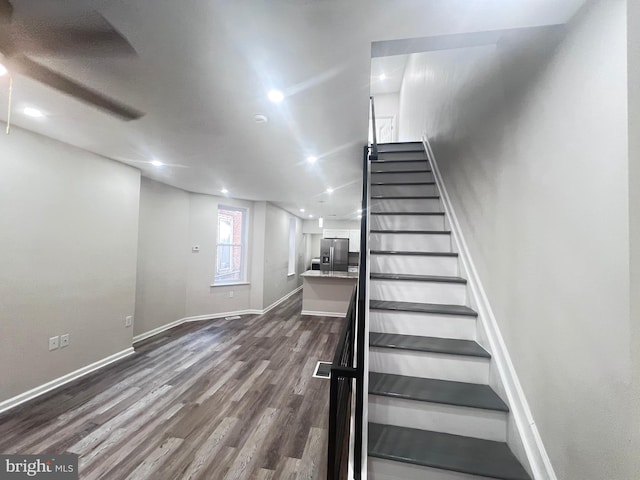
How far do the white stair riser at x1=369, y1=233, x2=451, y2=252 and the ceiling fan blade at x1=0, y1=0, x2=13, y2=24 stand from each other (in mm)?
2425

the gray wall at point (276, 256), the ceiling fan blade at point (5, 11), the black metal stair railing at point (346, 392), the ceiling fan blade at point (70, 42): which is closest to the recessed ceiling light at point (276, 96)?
the ceiling fan blade at point (70, 42)

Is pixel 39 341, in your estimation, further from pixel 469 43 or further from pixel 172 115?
pixel 469 43

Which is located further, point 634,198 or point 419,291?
point 419,291

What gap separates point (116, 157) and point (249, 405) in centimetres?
319

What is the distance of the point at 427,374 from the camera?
1.53 meters

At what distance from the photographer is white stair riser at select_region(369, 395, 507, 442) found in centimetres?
128

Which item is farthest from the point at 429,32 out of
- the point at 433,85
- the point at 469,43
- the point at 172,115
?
the point at 433,85

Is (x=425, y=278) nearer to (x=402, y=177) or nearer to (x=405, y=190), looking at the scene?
(x=405, y=190)

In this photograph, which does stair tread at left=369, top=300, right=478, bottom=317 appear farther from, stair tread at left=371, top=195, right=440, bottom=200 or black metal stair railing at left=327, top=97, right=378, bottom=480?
stair tread at left=371, top=195, right=440, bottom=200

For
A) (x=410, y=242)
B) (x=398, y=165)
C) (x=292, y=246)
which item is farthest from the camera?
(x=292, y=246)

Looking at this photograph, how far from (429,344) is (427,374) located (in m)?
0.18

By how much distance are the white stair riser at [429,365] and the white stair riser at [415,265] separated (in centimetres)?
74

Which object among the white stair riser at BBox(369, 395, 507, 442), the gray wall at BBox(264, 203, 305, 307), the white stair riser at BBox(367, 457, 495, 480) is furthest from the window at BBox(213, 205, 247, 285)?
the white stair riser at BBox(367, 457, 495, 480)

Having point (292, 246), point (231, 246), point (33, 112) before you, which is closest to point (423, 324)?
point (33, 112)
